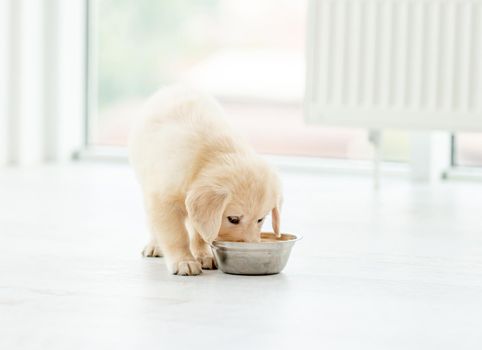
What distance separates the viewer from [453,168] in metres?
3.76

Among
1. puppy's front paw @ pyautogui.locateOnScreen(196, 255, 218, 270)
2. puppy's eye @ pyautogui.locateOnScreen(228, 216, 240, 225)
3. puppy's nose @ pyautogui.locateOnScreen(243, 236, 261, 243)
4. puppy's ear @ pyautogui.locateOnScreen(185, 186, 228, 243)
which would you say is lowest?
puppy's front paw @ pyautogui.locateOnScreen(196, 255, 218, 270)

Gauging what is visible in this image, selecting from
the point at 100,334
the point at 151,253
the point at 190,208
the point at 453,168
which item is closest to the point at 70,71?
the point at 453,168

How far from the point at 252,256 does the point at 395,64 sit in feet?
5.34

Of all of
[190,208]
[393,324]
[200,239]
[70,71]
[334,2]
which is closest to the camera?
[393,324]

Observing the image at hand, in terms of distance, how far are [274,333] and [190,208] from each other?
1.22ft

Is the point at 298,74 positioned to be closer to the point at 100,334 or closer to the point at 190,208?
the point at 190,208

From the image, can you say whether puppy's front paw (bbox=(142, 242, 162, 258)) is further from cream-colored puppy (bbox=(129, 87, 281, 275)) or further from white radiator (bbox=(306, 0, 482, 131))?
white radiator (bbox=(306, 0, 482, 131))

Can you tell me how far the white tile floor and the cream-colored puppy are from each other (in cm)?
9

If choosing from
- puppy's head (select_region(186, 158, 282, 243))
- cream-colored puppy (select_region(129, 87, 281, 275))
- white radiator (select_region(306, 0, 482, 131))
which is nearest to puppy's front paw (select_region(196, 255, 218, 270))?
cream-colored puppy (select_region(129, 87, 281, 275))

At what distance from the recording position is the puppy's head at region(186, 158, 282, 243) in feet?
5.86

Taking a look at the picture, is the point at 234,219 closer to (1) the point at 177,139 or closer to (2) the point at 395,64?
(1) the point at 177,139

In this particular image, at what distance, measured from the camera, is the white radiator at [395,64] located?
3279 millimetres

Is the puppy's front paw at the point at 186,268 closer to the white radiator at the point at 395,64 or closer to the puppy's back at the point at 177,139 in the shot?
the puppy's back at the point at 177,139

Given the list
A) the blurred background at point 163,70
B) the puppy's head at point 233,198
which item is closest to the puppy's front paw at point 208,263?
the puppy's head at point 233,198
